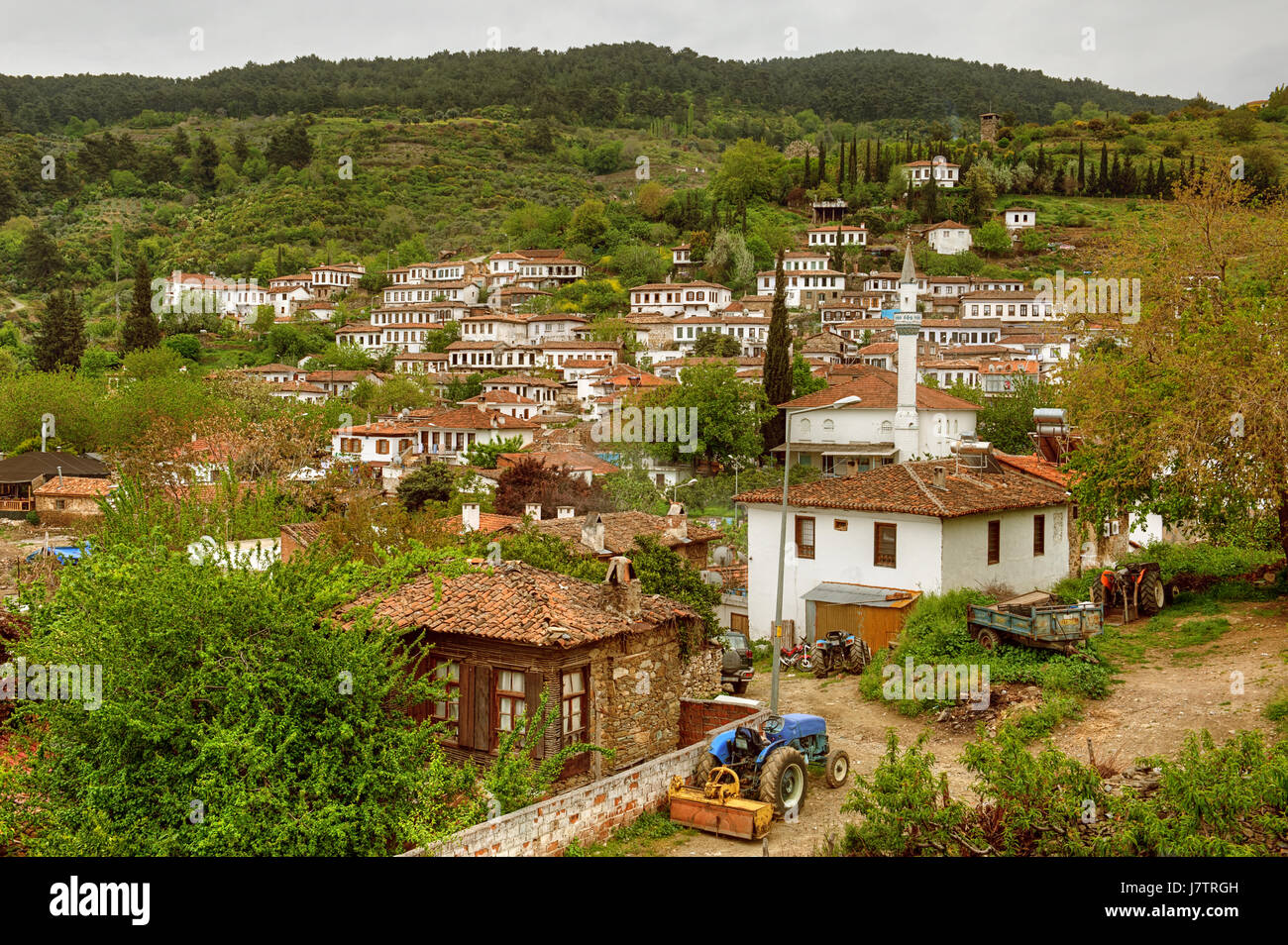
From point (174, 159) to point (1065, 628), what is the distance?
187m

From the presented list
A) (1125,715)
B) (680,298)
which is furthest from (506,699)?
(680,298)

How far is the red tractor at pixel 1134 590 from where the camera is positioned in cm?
2434

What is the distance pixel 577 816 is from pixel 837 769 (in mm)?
4815

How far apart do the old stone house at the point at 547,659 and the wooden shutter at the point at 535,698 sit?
0.02 m

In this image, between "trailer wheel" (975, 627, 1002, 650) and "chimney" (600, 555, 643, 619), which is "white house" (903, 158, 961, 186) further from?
"chimney" (600, 555, 643, 619)

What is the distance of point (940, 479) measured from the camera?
85.5ft

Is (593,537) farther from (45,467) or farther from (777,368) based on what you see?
(45,467)

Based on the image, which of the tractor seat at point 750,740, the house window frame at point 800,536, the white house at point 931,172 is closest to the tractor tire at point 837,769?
the tractor seat at point 750,740

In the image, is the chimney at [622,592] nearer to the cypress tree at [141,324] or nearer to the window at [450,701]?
the window at [450,701]

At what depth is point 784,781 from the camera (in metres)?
14.9

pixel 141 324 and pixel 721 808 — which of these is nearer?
pixel 721 808

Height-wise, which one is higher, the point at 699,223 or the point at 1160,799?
the point at 699,223
